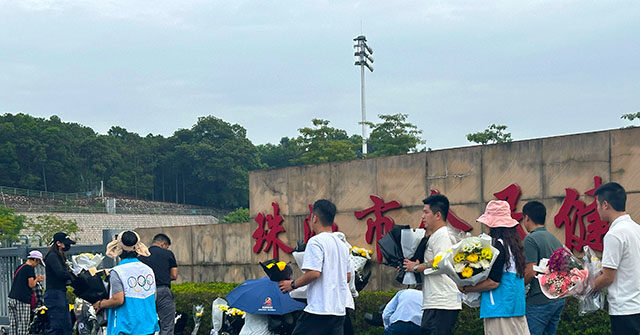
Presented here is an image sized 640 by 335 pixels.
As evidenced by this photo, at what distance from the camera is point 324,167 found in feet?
38.4

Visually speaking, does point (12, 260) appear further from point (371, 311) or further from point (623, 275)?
point (623, 275)

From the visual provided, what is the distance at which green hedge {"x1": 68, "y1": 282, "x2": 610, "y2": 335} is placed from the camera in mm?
7555

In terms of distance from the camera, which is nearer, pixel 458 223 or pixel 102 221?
pixel 458 223

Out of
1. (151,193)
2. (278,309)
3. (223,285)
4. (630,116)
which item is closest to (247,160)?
(151,193)

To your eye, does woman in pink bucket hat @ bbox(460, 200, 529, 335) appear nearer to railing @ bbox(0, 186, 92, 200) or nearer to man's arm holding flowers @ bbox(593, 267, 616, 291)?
man's arm holding flowers @ bbox(593, 267, 616, 291)

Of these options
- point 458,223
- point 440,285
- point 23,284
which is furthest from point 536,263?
point 23,284

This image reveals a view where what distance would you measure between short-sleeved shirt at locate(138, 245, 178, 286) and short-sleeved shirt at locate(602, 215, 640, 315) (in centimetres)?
486

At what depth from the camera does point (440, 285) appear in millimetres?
5980

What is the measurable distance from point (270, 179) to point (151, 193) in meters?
73.6

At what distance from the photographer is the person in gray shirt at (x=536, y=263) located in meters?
5.77

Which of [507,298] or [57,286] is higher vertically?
[507,298]

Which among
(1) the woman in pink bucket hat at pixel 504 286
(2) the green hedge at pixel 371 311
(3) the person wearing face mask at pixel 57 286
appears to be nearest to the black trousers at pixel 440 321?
(1) the woman in pink bucket hat at pixel 504 286

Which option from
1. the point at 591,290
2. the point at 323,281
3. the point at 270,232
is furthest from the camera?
the point at 270,232

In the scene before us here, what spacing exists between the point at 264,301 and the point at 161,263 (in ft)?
5.14
